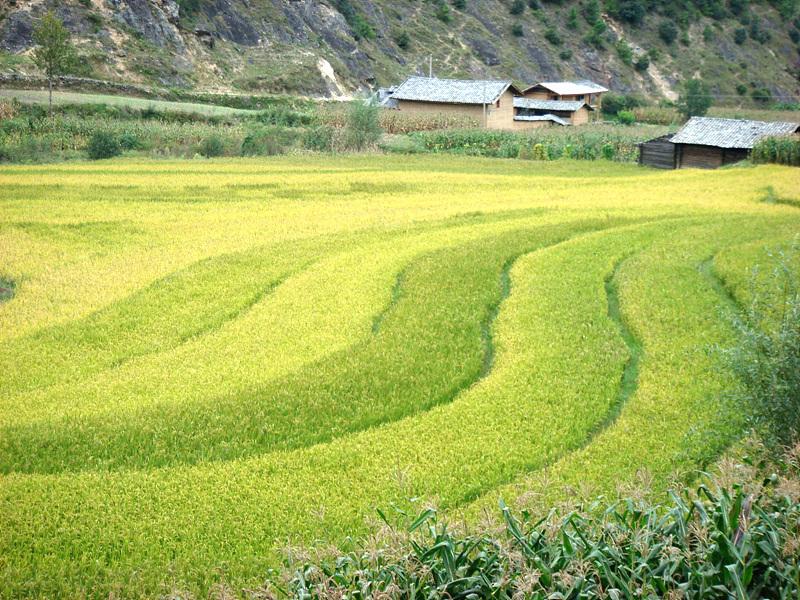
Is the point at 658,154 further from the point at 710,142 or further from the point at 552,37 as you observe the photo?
the point at 552,37

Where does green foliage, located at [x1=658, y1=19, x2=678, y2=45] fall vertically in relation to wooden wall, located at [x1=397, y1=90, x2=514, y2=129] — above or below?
above

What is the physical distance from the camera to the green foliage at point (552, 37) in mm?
103062

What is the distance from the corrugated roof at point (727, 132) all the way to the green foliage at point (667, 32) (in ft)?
210

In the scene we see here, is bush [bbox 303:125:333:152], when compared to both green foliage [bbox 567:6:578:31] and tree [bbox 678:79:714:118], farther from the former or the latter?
green foliage [bbox 567:6:578:31]

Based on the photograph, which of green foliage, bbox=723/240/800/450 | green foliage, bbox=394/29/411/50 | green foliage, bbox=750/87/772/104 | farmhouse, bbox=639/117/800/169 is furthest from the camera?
green foliage, bbox=750/87/772/104

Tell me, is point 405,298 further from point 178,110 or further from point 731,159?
point 178,110

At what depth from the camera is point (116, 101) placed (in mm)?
55062

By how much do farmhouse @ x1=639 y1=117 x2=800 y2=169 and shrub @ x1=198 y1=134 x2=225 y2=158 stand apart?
23.5 metres

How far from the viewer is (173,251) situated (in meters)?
22.9

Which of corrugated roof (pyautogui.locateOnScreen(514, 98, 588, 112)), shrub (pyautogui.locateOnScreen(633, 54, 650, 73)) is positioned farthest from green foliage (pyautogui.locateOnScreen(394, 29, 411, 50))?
shrub (pyautogui.locateOnScreen(633, 54, 650, 73))

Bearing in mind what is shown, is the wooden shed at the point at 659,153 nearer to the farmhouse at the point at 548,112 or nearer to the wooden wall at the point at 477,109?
the wooden wall at the point at 477,109

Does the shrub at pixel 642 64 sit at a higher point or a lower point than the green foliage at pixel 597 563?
higher

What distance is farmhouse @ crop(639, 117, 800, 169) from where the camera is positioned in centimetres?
4759

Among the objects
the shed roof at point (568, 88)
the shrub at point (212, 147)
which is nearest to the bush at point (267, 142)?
the shrub at point (212, 147)
